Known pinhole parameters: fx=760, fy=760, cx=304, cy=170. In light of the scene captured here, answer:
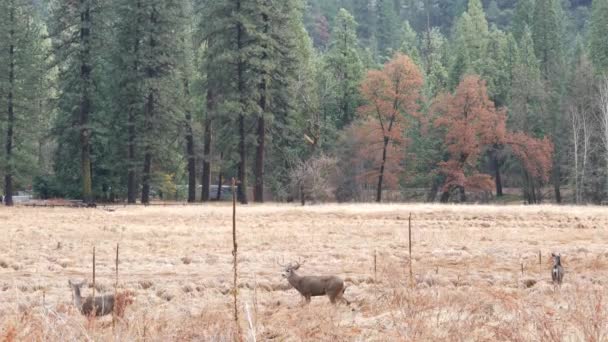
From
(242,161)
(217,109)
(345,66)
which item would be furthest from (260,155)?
(345,66)

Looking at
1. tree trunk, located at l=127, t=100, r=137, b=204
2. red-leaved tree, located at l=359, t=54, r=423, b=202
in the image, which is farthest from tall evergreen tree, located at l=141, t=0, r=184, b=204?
red-leaved tree, located at l=359, t=54, r=423, b=202

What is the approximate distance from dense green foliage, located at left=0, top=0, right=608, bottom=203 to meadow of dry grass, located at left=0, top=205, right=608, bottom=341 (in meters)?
7.37

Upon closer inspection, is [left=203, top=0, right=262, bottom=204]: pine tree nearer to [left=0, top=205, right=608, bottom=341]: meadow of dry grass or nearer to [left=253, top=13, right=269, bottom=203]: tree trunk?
[left=253, top=13, right=269, bottom=203]: tree trunk

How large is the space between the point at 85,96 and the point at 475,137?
2377 cm

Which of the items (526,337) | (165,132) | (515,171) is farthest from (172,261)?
(515,171)

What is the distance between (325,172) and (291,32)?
8348 millimetres

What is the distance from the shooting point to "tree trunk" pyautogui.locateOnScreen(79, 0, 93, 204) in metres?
37.9

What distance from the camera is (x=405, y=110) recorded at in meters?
49.2

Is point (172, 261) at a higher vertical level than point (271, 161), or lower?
lower

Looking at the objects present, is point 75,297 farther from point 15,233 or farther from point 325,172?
point 325,172

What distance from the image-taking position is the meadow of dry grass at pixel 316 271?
7.32 meters

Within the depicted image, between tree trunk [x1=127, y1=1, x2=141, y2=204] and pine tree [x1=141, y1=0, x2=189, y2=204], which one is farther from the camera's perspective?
tree trunk [x1=127, y1=1, x2=141, y2=204]

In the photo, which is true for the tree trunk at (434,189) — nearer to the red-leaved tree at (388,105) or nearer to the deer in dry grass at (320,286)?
the red-leaved tree at (388,105)

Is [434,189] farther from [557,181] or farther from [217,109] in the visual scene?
[217,109]
